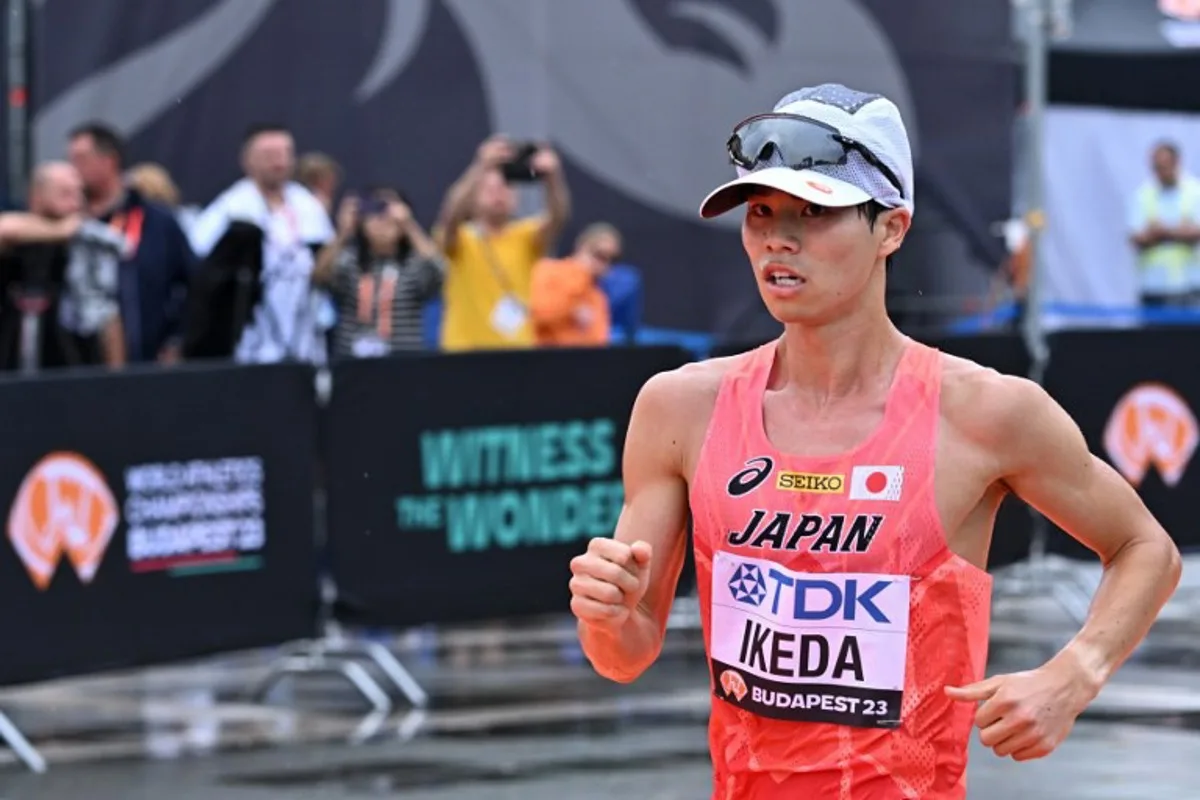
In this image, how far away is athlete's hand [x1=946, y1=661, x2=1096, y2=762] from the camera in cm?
333

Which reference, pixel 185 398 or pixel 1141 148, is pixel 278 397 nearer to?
pixel 185 398

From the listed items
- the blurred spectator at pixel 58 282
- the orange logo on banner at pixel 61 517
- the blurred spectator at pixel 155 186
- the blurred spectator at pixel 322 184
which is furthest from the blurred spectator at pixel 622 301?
the orange logo on banner at pixel 61 517

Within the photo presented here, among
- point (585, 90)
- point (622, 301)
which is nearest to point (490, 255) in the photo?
point (622, 301)

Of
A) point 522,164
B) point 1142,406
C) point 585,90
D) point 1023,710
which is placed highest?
point 585,90

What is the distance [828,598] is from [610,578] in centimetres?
44

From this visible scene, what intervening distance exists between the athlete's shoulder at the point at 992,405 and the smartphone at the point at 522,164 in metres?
8.24

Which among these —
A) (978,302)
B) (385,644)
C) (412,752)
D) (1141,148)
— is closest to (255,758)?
(412,752)

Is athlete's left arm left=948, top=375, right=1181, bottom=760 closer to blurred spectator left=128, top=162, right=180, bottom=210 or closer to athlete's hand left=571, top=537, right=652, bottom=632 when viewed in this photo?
athlete's hand left=571, top=537, right=652, bottom=632

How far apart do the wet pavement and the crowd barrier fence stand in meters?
0.33

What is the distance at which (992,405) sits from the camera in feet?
11.9

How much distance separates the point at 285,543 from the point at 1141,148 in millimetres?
13071

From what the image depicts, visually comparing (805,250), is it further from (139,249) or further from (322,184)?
(322,184)

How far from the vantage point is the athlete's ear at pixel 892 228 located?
11.8ft

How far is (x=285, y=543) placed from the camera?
31.9 ft
